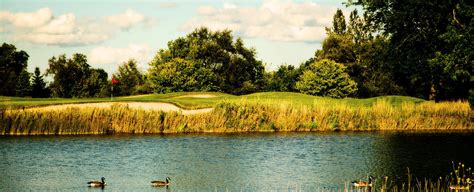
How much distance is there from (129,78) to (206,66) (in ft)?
44.0

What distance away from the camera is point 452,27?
3881 cm

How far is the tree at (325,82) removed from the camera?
8088 cm

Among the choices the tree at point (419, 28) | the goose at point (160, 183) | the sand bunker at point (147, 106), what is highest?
the tree at point (419, 28)

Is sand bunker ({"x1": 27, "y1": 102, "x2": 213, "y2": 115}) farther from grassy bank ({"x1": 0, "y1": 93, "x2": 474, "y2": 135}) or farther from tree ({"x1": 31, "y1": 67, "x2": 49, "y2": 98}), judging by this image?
tree ({"x1": 31, "y1": 67, "x2": 49, "y2": 98})

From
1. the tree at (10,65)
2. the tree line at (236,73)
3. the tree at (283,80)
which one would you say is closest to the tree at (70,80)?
the tree line at (236,73)

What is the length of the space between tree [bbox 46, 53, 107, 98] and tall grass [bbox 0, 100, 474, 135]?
131ft

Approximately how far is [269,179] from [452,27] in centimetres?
1853

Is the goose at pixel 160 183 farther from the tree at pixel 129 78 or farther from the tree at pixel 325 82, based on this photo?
the tree at pixel 129 78

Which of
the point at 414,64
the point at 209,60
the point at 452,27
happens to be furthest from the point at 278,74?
the point at 452,27

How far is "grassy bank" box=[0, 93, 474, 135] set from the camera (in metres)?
42.4

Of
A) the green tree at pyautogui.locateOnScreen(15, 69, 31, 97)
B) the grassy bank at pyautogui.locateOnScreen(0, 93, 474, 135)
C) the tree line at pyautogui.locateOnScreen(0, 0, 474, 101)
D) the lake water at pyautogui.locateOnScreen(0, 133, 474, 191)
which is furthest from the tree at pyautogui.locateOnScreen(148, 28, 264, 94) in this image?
the lake water at pyautogui.locateOnScreen(0, 133, 474, 191)

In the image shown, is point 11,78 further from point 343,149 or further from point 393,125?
point 343,149

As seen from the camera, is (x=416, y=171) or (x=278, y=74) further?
(x=278, y=74)

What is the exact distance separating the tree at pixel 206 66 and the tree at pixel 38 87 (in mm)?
12662
